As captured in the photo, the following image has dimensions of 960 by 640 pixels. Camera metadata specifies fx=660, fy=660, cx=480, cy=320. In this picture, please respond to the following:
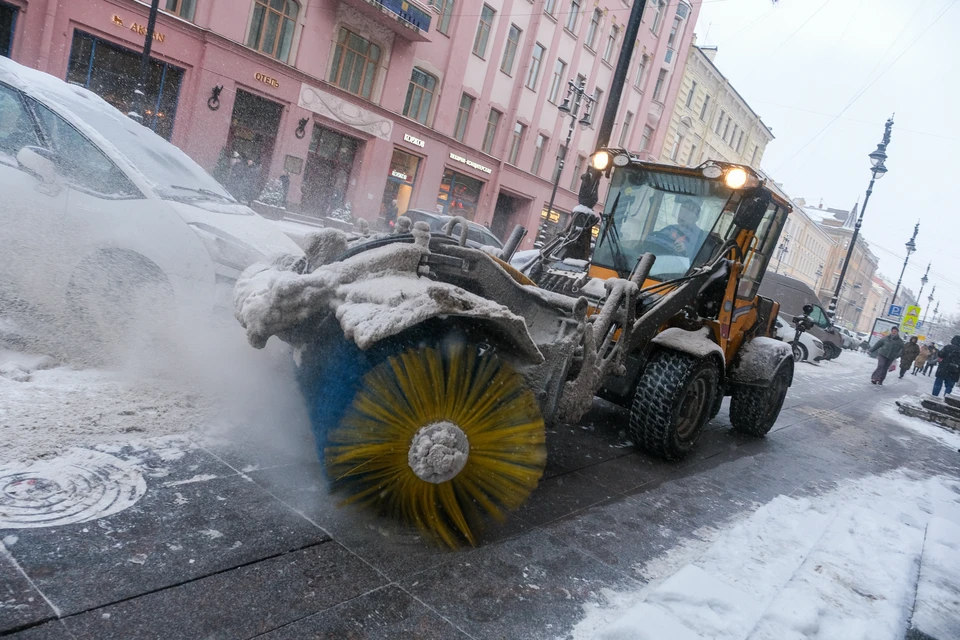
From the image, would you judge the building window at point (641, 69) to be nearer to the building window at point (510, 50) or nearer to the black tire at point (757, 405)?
the building window at point (510, 50)

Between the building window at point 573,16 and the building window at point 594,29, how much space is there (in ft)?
3.37

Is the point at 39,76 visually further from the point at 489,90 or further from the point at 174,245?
the point at 489,90

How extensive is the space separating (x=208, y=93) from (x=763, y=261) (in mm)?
15471

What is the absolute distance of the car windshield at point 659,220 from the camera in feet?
18.2

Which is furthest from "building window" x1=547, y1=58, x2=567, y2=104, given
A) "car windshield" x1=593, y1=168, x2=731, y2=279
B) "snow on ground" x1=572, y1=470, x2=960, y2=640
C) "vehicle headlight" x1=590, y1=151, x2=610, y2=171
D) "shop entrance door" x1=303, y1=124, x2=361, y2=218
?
"snow on ground" x1=572, y1=470, x2=960, y2=640

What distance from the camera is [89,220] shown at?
14.4ft

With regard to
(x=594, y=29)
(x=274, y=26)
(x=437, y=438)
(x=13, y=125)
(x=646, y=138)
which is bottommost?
(x=437, y=438)

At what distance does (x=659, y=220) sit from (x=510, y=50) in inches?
893

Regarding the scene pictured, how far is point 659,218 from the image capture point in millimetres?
5789

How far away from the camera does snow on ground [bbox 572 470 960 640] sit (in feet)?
9.22

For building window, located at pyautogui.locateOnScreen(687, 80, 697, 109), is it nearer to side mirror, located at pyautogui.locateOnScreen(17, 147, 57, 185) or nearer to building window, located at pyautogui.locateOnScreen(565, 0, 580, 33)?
building window, located at pyautogui.locateOnScreen(565, 0, 580, 33)

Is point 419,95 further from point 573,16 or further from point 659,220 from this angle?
point 659,220

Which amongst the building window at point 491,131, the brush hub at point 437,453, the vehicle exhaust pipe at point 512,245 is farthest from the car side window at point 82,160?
the building window at point 491,131

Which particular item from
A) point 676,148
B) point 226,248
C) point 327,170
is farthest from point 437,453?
point 676,148
